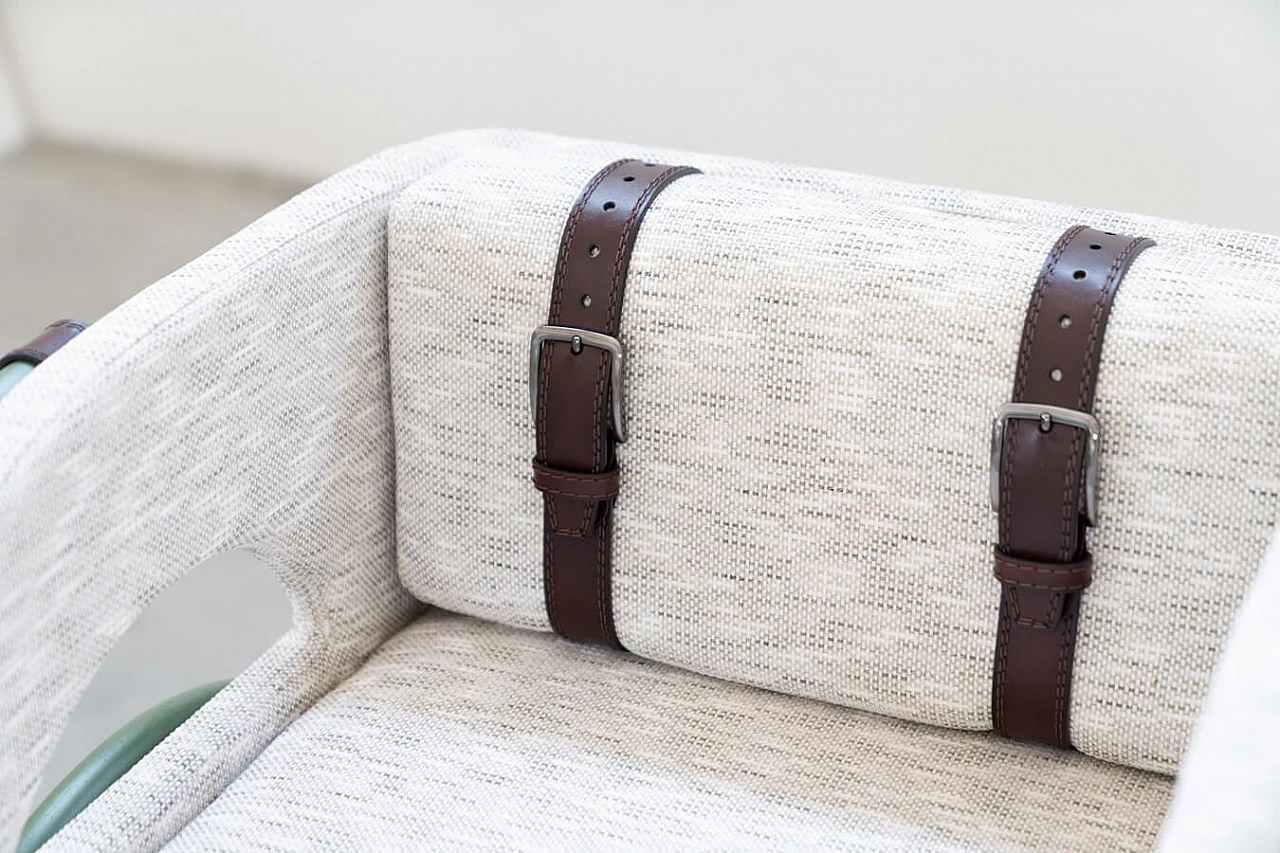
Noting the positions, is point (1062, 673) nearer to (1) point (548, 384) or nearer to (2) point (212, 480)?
(1) point (548, 384)

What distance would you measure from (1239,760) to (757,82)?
59.7 inches

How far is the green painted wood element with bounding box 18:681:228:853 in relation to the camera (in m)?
1.02

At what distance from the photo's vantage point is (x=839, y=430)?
96 cm

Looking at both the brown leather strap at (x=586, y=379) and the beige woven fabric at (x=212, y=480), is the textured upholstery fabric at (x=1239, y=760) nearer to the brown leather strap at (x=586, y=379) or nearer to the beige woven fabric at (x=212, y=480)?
the brown leather strap at (x=586, y=379)

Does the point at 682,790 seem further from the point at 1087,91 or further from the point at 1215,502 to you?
the point at 1087,91

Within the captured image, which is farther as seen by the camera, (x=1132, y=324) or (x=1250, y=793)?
(x=1132, y=324)

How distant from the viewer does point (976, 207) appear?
1048mm

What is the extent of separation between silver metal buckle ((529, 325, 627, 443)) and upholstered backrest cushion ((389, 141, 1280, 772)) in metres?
0.01

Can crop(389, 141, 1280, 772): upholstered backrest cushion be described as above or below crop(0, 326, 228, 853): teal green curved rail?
above

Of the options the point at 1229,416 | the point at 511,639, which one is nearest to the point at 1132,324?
the point at 1229,416

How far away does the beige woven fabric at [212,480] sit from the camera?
0.85 meters

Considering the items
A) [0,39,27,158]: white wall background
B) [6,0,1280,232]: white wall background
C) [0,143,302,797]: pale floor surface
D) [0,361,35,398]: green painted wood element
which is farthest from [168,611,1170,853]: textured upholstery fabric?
[0,39,27,158]: white wall background

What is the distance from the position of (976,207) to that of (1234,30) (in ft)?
2.76

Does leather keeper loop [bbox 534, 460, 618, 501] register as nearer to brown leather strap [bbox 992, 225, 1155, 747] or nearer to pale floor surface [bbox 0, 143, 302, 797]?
brown leather strap [bbox 992, 225, 1155, 747]
